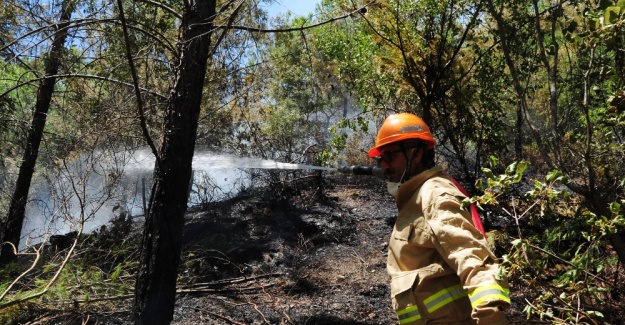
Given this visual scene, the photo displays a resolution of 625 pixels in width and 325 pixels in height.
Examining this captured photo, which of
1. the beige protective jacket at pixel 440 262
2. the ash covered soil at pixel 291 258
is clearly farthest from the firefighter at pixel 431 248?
the ash covered soil at pixel 291 258

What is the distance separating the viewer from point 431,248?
2.35 meters

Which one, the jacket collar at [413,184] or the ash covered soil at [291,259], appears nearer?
the jacket collar at [413,184]

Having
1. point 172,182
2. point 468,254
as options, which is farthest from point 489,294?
point 172,182

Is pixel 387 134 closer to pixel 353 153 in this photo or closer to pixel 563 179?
pixel 563 179

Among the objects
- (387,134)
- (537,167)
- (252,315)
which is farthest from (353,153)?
(387,134)

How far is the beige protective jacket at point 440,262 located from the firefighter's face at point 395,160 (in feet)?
0.38

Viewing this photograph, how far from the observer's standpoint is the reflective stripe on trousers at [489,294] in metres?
1.91

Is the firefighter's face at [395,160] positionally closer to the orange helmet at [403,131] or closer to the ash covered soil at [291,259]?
the orange helmet at [403,131]

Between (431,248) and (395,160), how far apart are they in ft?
1.69

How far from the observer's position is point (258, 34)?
14.4 ft

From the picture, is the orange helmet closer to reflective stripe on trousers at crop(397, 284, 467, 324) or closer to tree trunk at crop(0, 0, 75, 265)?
reflective stripe on trousers at crop(397, 284, 467, 324)

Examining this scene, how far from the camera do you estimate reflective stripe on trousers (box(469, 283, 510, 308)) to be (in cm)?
191

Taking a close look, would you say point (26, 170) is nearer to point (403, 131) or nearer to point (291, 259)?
point (291, 259)

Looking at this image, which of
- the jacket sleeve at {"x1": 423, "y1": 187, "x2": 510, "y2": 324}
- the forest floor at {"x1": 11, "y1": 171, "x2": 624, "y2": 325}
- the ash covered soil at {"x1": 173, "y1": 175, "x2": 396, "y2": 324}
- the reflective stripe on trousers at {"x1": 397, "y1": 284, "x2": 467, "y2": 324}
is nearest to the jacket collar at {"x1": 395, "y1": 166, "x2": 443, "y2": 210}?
the jacket sleeve at {"x1": 423, "y1": 187, "x2": 510, "y2": 324}
